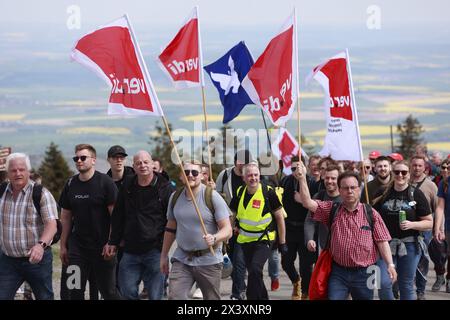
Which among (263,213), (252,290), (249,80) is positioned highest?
(249,80)

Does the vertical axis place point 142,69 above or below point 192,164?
above

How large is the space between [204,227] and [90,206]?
1543 millimetres

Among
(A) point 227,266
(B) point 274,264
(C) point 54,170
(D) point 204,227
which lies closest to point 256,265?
(A) point 227,266

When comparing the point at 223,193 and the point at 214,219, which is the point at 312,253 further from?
the point at 214,219

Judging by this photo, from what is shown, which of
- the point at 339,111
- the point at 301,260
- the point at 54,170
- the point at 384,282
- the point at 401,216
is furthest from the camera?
the point at 54,170

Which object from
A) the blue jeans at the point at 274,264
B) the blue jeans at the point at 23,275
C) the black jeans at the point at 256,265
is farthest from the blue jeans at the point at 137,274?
the blue jeans at the point at 274,264

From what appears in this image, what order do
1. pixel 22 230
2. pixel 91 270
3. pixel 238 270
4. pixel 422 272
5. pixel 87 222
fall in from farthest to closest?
pixel 422 272, pixel 238 270, pixel 91 270, pixel 87 222, pixel 22 230

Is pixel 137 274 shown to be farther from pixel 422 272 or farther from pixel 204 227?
pixel 422 272

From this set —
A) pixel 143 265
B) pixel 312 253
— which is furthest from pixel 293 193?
pixel 143 265

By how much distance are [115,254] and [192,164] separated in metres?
1.44

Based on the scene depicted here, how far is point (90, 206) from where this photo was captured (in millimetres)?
10836

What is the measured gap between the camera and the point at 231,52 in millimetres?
14352

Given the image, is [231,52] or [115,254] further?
[231,52]

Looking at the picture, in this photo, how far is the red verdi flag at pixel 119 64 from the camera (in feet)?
35.2
